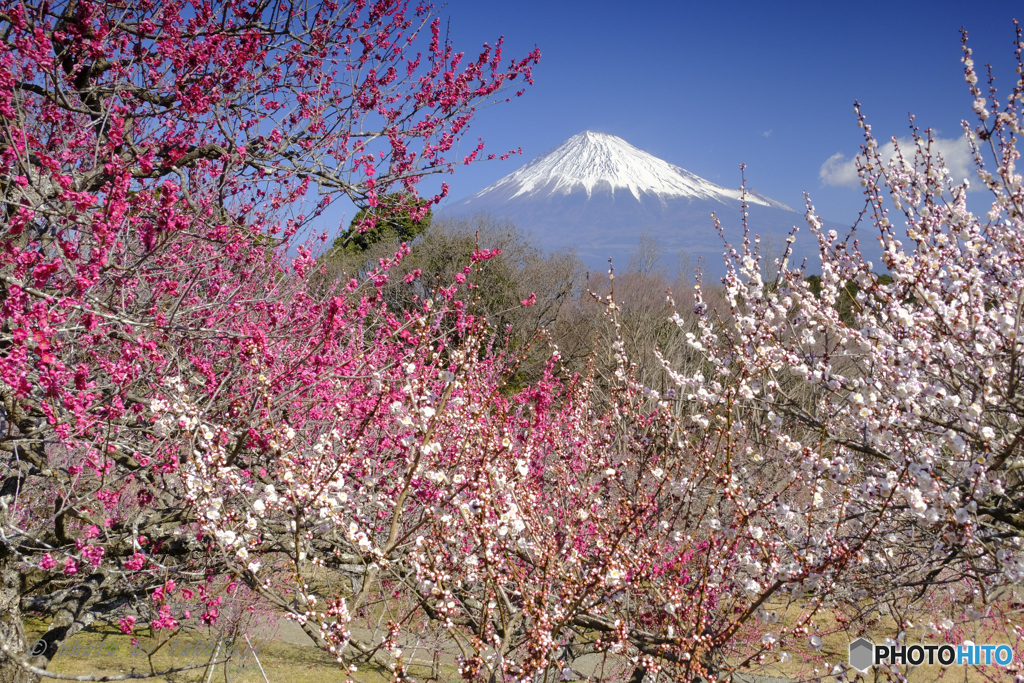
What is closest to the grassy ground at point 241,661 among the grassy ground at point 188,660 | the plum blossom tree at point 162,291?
the grassy ground at point 188,660

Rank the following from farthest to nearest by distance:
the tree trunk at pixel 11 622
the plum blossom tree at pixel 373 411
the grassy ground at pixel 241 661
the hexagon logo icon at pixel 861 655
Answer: the grassy ground at pixel 241 661 → the tree trunk at pixel 11 622 → the hexagon logo icon at pixel 861 655 → the plum blossom tree at pixel 373 411

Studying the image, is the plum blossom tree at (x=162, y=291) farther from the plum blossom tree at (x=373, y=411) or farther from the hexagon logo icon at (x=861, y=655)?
the hexagon logo icon at (x=861, y=655)

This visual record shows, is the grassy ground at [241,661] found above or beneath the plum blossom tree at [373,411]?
beneath

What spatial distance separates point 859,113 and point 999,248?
174 centimetres

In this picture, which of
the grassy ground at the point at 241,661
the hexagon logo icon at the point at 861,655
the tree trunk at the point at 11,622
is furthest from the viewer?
the grassy ground at the point at 241,661

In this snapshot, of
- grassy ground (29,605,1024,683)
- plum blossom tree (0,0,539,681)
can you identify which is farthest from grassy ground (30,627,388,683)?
plum blossom tree (0,0,539,681)

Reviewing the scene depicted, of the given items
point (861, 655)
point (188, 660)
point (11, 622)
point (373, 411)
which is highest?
point (373, 411)

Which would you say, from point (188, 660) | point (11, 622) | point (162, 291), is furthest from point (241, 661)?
point (162, 291)

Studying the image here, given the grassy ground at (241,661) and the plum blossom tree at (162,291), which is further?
the grassy ground at (241,661)

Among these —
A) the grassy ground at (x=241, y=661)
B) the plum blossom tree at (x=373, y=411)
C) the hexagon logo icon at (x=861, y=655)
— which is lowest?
the grassy ground at (x=241, y=661)

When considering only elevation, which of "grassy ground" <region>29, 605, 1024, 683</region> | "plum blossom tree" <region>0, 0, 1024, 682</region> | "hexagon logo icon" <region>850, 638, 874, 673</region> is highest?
"plum blossom tree" <region>0, 0, 1024, 682</region>

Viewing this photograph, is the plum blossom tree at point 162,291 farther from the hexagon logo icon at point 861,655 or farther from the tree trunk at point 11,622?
the hexagon logo icon at point 861,655

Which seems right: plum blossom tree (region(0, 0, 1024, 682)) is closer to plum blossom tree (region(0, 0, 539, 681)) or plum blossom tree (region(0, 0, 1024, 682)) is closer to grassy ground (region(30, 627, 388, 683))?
plum blossom tree (region(0, 0, 539, 681))

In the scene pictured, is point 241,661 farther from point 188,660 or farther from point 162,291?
point 162,291
